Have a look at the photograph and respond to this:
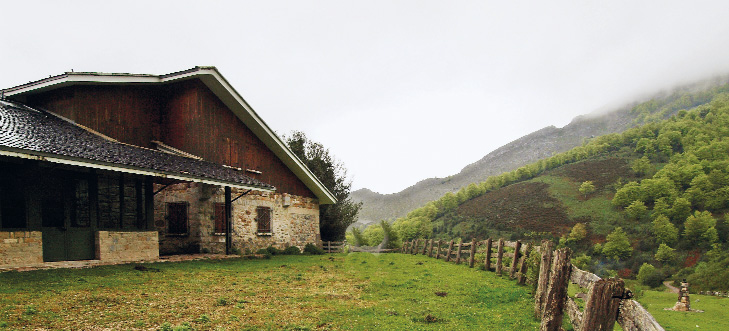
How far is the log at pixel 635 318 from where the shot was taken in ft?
10.8

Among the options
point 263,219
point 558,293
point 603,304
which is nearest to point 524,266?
point 558,293

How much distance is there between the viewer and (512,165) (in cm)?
16688

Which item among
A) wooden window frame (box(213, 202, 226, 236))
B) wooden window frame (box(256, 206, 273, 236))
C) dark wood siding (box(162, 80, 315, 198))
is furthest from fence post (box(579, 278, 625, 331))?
wooden window frame (box(256, 206, 273, 236))

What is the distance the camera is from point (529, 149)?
179m

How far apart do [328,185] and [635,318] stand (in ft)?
105

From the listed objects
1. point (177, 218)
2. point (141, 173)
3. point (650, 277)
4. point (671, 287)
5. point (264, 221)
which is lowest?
point (671, 287)

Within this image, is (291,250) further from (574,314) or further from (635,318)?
(635,318)

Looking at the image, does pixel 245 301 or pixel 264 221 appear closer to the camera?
pixel 245 301

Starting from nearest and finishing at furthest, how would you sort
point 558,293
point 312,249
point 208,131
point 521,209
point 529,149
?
1. point 558,293
2. point 208,131
3. point 312,249
4. point 521,209
5. point 529,149

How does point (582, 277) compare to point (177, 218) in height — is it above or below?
below

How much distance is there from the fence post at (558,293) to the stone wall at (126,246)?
12.7 m

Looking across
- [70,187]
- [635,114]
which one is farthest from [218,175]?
[635,114]

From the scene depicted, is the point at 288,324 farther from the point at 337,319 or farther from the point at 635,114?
the point at 635,114

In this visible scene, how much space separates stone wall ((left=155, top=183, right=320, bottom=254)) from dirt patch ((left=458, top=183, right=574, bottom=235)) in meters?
78.2
